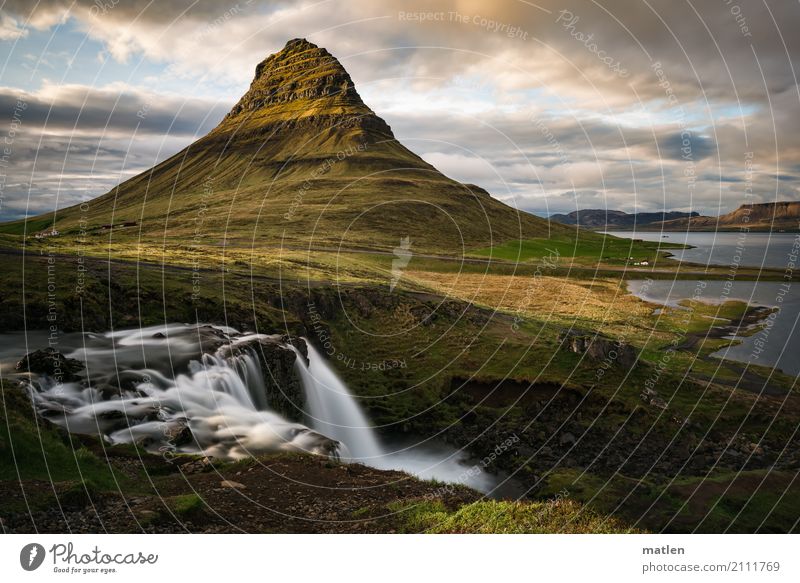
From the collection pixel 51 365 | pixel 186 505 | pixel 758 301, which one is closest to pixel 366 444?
pixel 186 505

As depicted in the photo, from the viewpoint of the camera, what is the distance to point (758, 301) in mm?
76312

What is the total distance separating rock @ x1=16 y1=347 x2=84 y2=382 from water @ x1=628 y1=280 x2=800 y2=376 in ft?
167

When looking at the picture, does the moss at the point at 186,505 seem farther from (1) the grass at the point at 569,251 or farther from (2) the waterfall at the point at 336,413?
(1) the grass at the point at 569,251

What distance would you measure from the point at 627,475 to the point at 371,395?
1648cm

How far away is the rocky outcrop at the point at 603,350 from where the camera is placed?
37.8 metres

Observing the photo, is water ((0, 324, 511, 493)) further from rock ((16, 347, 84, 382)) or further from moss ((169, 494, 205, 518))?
moss ((169, 494, 205, 518))

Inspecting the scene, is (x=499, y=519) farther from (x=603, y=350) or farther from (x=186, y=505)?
(x=603, y=350)

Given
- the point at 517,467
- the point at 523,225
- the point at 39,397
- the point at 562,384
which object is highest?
the point at 523,225

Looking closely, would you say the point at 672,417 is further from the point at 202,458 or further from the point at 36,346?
the point at 36,346

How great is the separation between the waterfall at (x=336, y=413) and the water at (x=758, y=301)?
119 feet

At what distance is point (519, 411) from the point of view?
103 ft
